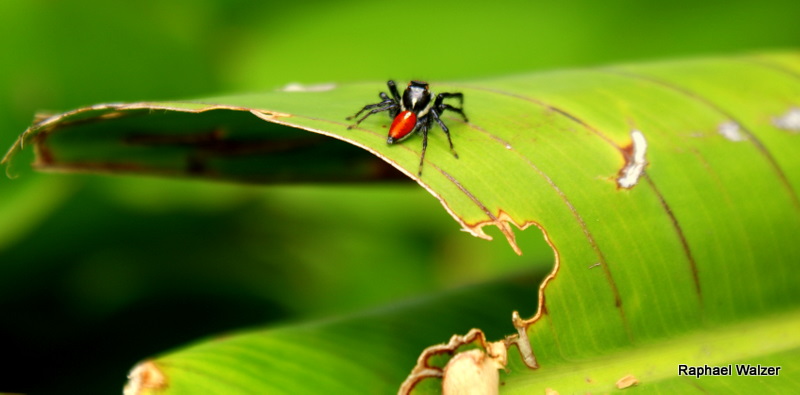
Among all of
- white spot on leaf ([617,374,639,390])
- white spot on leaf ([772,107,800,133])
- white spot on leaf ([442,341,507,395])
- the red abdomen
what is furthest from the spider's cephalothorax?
white spot on leaf ([772,107,800,133])

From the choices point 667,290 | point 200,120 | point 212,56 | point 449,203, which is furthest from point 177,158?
point 212,56

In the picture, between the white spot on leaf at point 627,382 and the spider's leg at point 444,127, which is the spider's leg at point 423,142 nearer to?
the spider's leg at point 444,127

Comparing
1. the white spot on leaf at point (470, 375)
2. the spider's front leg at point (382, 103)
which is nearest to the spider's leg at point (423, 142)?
the spider's front leg at point (382, 103)

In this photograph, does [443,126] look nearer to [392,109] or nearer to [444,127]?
[444,127]

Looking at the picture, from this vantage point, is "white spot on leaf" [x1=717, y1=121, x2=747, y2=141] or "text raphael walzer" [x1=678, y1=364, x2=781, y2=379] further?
"white spot on leaf" [x1=717, y1=121, x2=747, y2=141]

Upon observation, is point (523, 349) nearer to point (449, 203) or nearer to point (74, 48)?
point (449, 203)

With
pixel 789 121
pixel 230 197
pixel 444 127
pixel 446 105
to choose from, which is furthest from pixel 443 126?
pixel 230 197

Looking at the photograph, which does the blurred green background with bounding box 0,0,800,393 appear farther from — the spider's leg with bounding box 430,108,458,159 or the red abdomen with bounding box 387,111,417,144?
the red abdomen with bounding box 387,111,417,144
